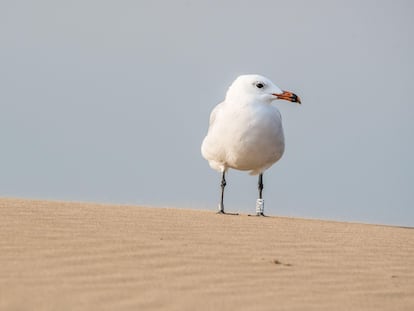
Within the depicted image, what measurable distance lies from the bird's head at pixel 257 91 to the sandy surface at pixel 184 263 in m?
2.82

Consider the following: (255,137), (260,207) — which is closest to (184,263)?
(255,137)

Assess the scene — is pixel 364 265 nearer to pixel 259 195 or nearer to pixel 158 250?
pixel 158 250

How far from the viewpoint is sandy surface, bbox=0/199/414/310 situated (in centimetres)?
610

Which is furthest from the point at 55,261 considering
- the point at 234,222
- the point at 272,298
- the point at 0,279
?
the point at 234,222

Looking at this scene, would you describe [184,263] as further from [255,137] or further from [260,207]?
[260,207]

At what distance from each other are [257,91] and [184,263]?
18.8 ft

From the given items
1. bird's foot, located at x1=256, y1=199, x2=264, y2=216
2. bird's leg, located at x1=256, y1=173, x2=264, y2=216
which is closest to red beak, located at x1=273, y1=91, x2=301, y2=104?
bird's leg, located at x1=256, y1=173, x2=264, y2=216

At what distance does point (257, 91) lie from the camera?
41.2ft

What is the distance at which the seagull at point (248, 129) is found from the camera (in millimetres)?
12117

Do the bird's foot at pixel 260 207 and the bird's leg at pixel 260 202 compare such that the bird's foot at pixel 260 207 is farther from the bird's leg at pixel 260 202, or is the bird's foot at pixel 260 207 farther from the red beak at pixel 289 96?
the red beak at pixel 289 96

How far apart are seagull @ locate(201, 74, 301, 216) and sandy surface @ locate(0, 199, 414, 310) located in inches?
85.5

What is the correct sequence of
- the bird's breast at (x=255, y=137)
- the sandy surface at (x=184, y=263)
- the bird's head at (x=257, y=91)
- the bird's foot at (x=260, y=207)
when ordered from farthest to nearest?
the bird's head at (x=257, y=91) → the bird's foot at (x=260, y=207) → the bird's breast at (x=255, y=137) → the sandy surface at (x=184, y=263)

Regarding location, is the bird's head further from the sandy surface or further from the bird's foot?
the sandy surface

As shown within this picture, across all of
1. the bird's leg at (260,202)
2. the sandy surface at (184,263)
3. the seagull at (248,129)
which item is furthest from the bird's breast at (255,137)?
the sandy surface at (184,263)
